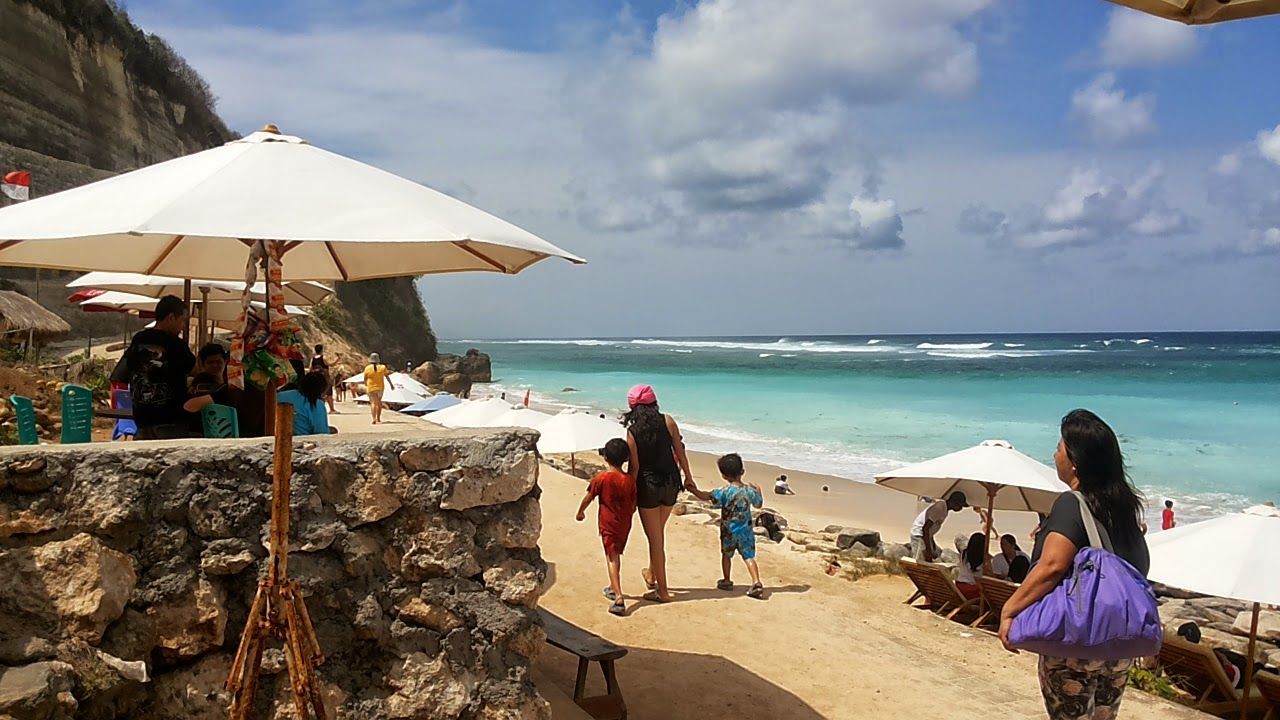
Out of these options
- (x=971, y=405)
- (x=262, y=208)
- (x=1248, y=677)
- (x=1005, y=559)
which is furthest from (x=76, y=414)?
(x=971, y=405)

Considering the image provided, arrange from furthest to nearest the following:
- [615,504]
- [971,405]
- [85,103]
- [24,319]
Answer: [971,405] → [85,103] → [24,319] → [615,504]

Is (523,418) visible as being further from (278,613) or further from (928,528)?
(278,613)

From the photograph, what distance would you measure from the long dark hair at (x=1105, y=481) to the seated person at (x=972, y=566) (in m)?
5.55

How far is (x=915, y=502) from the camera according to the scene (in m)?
18.0

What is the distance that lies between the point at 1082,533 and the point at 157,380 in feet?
14.7

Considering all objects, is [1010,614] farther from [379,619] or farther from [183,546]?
[183,546]

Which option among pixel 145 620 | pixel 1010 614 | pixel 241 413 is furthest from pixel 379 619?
pixel 1010 614

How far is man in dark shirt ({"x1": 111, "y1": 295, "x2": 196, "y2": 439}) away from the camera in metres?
4.40

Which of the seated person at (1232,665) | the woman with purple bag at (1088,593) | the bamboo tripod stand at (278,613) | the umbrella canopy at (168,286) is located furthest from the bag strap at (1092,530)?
the umbrella canopy at (168,286)

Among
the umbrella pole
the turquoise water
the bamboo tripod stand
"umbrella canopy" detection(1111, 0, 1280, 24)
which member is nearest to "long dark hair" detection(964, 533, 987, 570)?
the umbrella pole

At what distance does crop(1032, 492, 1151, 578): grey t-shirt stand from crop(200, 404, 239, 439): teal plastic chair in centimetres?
384

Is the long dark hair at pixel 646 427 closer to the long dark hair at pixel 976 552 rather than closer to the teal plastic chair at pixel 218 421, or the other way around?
the teal plastic chair at pixel 218 421

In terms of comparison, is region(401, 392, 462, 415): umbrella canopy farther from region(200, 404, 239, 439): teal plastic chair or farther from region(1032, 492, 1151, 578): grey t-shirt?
region(1032, 492, 1151, 578): grey t-shirt

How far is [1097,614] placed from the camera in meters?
3.29
